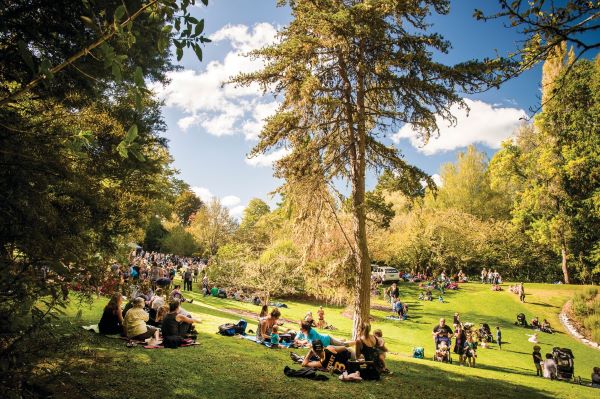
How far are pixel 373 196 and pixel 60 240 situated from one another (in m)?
36.9

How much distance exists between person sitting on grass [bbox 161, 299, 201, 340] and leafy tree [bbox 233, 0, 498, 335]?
4732 mm

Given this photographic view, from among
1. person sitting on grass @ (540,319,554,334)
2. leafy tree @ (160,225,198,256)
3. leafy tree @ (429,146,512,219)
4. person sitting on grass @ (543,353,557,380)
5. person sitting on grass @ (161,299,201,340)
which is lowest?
person sitting on grass @ (540,319,554,334)

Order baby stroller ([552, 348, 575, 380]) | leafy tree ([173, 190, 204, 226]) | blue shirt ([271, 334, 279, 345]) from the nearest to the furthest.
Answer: blue shirt ([271, 334, 279, 345]) < baby stroller ([552, 348, 575, 380]) < leafy tree ([173, 190, 204, 226])

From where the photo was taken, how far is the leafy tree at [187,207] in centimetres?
6988

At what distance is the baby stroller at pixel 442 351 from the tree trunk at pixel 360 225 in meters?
4.54

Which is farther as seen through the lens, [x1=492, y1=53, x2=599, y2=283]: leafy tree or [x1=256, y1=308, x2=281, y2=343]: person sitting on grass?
[x1=492, y1=53, x2=599, y2=283]: leafy tree

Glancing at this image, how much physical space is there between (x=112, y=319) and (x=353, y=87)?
927 centimetres

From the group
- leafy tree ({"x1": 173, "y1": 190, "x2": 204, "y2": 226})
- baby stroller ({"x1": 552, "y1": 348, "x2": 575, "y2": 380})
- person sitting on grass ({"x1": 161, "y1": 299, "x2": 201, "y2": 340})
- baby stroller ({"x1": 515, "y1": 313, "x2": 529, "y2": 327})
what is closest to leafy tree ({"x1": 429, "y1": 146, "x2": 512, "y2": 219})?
baby stroller ({"x1": 515, "y1": 313, "x2": 529, "y2": 327})

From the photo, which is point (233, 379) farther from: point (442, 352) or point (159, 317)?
point (442, 352)

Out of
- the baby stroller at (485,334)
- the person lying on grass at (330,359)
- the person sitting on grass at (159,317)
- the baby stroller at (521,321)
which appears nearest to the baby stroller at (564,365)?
the baby stroller at (485,334)

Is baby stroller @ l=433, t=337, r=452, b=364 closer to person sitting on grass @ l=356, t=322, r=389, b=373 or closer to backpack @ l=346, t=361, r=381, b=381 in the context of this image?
person sitting on grass @ l=356, t=322, r=389, b=373

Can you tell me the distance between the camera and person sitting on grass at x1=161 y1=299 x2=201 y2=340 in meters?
7.92

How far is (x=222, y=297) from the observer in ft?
79.6

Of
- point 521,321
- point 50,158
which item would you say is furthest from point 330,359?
point 521,321
